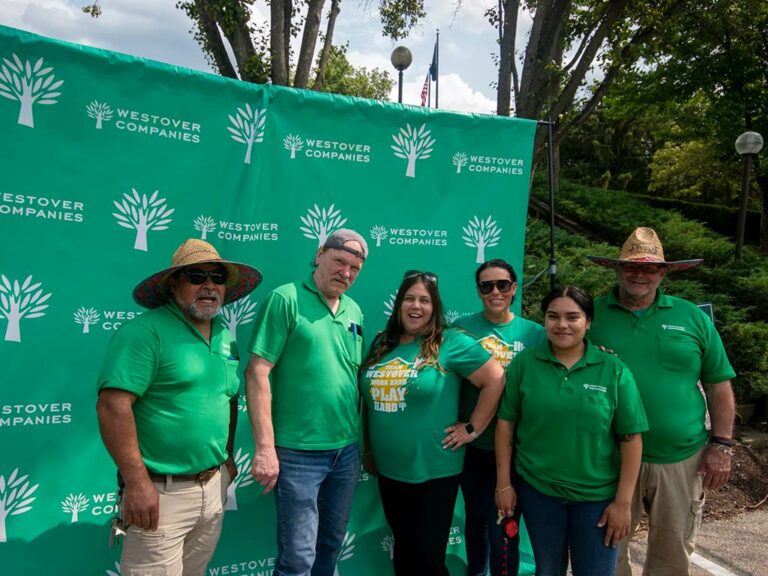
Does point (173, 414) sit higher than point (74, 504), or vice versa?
point (173, 414)

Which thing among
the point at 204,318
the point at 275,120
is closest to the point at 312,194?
the point at 275,120

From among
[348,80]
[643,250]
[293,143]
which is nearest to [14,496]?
[293,143]

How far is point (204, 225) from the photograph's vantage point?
9.64ft

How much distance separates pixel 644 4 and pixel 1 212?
6.88 meters

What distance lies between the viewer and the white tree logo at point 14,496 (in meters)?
2.59

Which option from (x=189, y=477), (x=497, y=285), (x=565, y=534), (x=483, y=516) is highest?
(x=497, y=285)

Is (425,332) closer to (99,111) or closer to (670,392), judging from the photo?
(670,392)

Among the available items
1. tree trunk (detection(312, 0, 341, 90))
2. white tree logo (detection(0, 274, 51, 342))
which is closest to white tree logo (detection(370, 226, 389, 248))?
white tree logo (detection(0, 274, 51, 342))

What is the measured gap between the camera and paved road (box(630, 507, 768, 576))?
3.52 m

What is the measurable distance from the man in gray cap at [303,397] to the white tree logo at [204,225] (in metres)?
0.76

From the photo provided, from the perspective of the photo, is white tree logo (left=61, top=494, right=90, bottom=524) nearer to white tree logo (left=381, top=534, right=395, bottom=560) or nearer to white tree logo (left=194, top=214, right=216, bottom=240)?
white tree logo (left=194, top=214, right=216, bottom=240)

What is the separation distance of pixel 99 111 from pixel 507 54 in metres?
4.99

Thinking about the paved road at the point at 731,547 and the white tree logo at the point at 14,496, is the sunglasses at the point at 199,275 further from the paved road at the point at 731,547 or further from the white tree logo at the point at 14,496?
the paved road at the point at 731,547

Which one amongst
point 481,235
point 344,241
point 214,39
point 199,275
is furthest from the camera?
point 214,39
